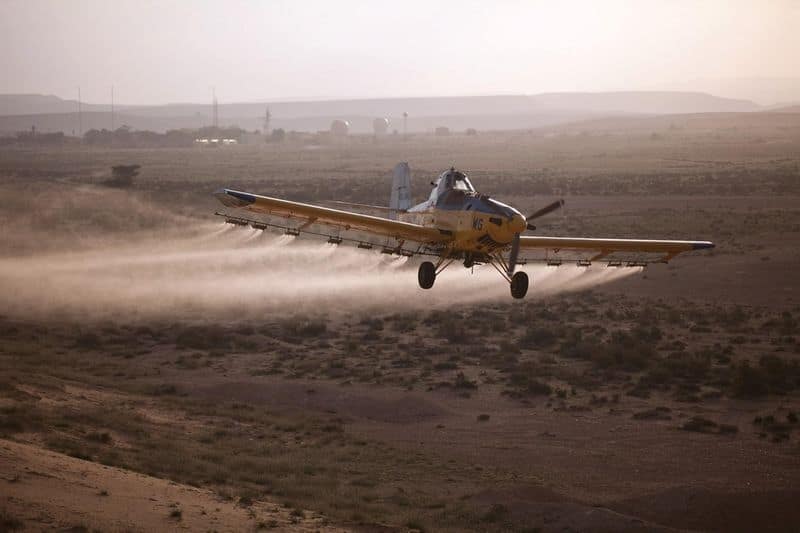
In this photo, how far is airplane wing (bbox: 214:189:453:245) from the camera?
29344 mm

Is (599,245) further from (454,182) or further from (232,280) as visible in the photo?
(232,280)

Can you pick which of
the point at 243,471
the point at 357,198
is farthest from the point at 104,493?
the point at 357,198

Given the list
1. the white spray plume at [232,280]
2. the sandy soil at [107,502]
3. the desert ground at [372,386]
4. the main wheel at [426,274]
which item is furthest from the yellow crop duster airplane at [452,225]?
the white spray plume at [232,280]

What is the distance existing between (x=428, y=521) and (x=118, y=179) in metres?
107

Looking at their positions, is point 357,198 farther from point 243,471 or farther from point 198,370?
point 243,471

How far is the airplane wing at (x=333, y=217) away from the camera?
29344mm

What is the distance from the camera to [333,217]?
3089 cm

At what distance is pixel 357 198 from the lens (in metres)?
117

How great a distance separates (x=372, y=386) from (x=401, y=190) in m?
8.16

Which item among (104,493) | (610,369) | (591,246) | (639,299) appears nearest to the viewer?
(104,493)

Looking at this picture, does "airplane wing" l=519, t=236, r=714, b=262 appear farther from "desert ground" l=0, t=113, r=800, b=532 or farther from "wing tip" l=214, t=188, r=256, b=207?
"wing tip" l=214, t=188, r=256, b=207

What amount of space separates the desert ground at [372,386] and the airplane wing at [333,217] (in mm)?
7428

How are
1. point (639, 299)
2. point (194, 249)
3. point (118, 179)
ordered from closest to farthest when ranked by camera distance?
1. point (639, 299)
2. point (194, 249)
3. point (118, 179)

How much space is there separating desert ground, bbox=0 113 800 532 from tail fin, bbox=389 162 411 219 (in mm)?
7455
